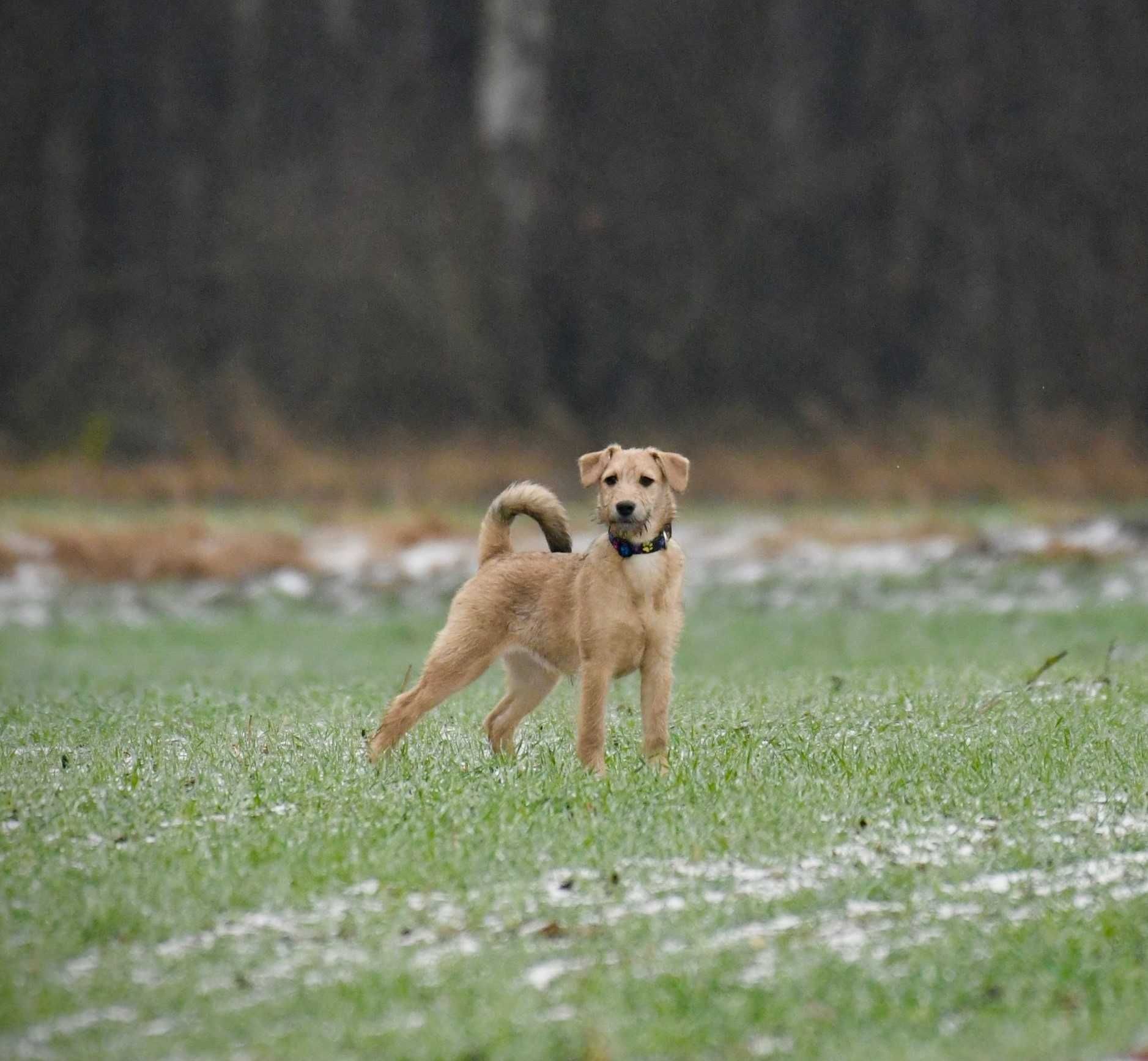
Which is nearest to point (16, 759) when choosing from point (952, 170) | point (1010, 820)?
point (1010, 820)

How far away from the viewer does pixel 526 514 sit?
7020 mm

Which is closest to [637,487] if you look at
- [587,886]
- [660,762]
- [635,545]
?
[635,545]

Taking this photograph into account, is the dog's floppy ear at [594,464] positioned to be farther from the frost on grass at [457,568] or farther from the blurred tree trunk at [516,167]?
the blurred tree trunk at [516,167]

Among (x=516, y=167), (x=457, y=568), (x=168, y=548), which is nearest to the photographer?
(x=457, y=568)

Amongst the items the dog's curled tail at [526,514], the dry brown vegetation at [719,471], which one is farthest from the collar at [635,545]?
the dry brown vegetation at [719,471]

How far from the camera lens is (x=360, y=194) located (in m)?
23.3

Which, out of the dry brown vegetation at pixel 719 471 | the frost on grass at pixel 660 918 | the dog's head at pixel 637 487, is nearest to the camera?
the frost on grass at pixel 660 918

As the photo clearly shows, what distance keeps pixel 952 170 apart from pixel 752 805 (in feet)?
59.8

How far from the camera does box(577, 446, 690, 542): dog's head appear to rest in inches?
250

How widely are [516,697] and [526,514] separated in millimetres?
755

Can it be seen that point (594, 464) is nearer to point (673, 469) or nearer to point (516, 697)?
point (673, 469)

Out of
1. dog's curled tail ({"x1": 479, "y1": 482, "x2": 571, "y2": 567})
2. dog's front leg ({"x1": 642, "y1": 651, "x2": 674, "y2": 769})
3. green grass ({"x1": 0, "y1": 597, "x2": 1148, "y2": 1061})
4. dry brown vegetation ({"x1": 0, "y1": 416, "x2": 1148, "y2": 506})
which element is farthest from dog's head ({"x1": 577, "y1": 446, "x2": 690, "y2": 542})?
dry brown vegetation ({"x1": 0, "y1": 416, "x2": 1148, "y2": 506})

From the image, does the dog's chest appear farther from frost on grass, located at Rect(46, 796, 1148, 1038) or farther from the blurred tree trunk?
the blurred tree trunk

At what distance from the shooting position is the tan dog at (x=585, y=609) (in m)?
6.39
